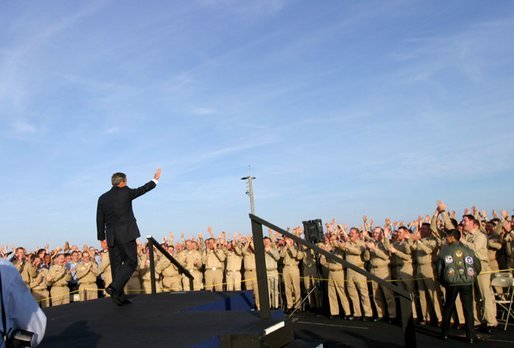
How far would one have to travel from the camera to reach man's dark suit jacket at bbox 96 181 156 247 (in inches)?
289

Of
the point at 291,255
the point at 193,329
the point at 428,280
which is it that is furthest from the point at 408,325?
the point at 291,255

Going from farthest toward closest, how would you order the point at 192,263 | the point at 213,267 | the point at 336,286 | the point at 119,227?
the point at 192,263 < the point at 213,267 < the point at 336,286 < the point at 119,227

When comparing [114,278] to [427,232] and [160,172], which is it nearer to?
[160,172]

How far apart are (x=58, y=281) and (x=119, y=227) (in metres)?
8.04

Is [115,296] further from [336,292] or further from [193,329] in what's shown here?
[336,292]

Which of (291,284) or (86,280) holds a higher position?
(86,280)

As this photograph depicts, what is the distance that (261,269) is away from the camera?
525 cm

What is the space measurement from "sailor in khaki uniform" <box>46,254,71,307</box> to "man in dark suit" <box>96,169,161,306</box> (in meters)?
7.41

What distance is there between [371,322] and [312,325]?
4.67 ft

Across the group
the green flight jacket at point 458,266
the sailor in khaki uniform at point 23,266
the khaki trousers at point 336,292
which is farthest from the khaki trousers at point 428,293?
the sailor in khaki uniform at point 23,266

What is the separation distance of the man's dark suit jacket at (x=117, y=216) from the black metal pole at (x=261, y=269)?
2738 millimetres

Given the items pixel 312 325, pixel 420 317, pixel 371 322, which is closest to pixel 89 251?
pixel 312 325

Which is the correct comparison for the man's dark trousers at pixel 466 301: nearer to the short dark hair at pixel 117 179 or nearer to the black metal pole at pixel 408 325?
the black metal pole at pixel 408 325

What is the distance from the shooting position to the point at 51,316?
7.36m
